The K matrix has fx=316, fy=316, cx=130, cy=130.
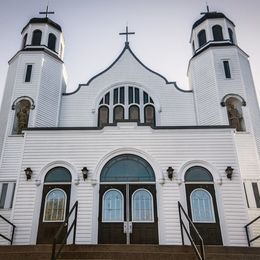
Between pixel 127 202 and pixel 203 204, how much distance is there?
3.02m

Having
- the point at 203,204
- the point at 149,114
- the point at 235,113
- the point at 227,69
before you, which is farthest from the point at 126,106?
the point at 203,204

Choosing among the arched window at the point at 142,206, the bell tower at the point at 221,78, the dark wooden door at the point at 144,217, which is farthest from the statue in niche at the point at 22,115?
the bell tower at the point at 221,78

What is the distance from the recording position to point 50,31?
19.7 m

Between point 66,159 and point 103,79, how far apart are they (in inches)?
280

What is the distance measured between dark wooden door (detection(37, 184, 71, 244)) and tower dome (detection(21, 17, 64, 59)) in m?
9.55

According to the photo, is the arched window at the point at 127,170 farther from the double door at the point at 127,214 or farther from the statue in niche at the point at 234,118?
the statue in niche at the point at 234,118

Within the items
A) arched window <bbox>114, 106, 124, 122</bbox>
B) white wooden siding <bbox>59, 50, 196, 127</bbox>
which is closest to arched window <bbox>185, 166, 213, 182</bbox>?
white wooden siding <bbox>59, 50, 196, 127</bbox>

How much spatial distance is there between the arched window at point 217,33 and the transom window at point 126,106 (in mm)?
5654

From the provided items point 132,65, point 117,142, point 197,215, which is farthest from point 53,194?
point 132,65

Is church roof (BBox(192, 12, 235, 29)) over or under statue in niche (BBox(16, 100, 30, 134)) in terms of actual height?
over

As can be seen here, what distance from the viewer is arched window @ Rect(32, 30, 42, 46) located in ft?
62.7

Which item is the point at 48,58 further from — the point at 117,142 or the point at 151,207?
the point at 151,207

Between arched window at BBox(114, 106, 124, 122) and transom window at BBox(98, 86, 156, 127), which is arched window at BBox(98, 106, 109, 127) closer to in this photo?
transom window at BBox(98, 86, 156, 127)

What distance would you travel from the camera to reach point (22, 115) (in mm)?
16641
